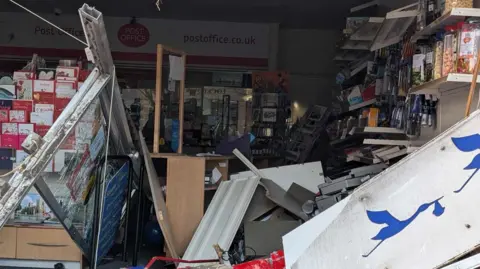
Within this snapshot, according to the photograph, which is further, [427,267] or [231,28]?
[231,28]

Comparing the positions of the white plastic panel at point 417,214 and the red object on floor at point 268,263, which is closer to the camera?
the white plastic panel at point 417,214

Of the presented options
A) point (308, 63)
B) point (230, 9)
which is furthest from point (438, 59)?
point (308, 63)

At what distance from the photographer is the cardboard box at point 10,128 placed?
4.18m

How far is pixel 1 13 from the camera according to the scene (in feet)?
29.5

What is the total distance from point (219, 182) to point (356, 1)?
380cm

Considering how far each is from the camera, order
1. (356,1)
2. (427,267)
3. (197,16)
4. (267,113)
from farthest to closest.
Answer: (197,16) < (267,113) < (356,1) < (427,267)

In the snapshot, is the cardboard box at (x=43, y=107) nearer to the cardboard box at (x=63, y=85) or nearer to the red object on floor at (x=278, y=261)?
the cardboard box at (x=63, y=85)

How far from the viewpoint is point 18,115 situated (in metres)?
4.17

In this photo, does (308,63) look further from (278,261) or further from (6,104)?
(278,261)

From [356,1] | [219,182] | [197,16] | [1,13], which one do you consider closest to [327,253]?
[219,182]

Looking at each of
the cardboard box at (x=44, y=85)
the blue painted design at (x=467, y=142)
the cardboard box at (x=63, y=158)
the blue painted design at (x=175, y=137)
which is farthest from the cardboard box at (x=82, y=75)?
the blue painted design at (x=467, y=142)

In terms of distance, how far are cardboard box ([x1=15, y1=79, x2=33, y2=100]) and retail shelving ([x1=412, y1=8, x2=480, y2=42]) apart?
3.01m

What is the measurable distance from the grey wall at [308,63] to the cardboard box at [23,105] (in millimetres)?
6264

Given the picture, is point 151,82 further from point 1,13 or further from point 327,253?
point 327,253
